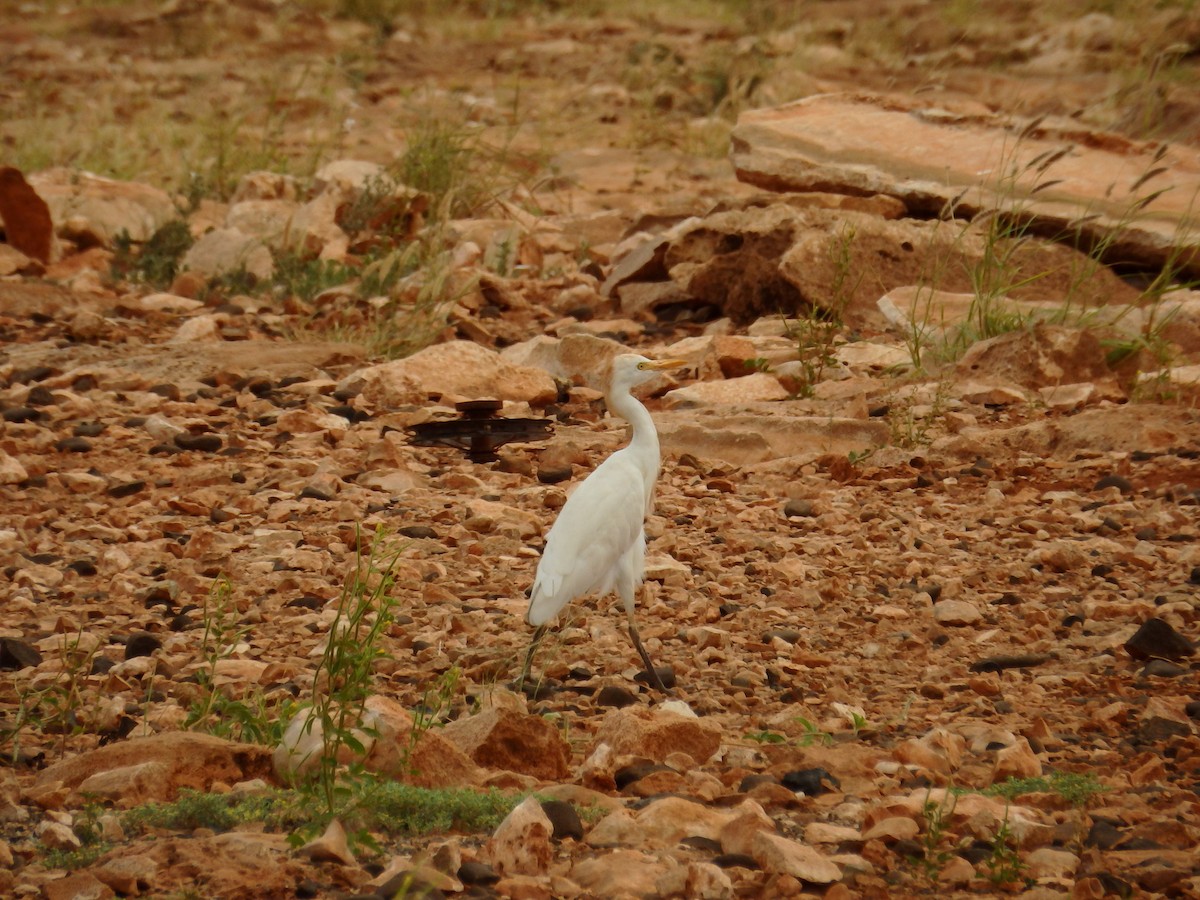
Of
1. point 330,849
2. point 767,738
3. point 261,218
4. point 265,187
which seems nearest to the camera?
point 330,849

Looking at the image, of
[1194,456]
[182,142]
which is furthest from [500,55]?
[1194,456]

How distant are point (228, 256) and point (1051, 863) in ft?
19.0

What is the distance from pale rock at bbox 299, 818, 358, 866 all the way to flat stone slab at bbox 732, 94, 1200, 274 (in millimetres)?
4657

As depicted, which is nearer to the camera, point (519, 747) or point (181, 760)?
point (181, 760)

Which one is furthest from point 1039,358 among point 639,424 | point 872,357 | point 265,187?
point 265,187

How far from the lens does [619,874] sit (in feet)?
7.40

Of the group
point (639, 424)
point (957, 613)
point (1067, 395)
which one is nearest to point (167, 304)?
point (639, 424)

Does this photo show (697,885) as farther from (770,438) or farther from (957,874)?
(770,438)

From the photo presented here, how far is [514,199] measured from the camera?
8.91 meters

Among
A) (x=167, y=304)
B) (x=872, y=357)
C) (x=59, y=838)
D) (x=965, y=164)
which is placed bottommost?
(x=167, y=304)

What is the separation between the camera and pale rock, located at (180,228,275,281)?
7.28 meters

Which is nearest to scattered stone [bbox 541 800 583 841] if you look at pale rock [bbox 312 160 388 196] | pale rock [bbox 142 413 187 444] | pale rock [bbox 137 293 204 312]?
pale rock [bbox 142 413 187 444]

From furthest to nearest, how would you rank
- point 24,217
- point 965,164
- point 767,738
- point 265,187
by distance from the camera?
point 265,187 < point 24,217 < point 965,164 < point 767,738

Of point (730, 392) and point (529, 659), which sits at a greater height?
point (529, 659)
